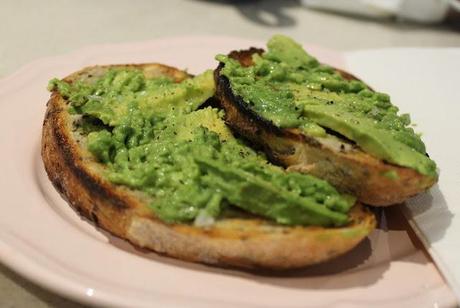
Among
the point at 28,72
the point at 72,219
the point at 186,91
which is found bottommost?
the point at 72,219

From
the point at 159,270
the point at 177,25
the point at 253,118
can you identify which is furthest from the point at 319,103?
the point at 177,25

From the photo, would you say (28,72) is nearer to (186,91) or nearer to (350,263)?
(186,91)

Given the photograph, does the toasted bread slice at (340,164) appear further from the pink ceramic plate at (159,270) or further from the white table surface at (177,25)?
the white table surface at (177,25)

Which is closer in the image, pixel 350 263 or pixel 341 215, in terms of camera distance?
pixel 341 215

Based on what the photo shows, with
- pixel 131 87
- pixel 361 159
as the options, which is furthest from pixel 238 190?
pixel 131 87

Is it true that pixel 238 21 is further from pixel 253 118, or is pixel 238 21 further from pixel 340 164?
pixel 340 164

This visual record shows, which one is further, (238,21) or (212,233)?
(238,21)

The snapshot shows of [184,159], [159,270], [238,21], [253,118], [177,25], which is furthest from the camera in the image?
[238,21]
